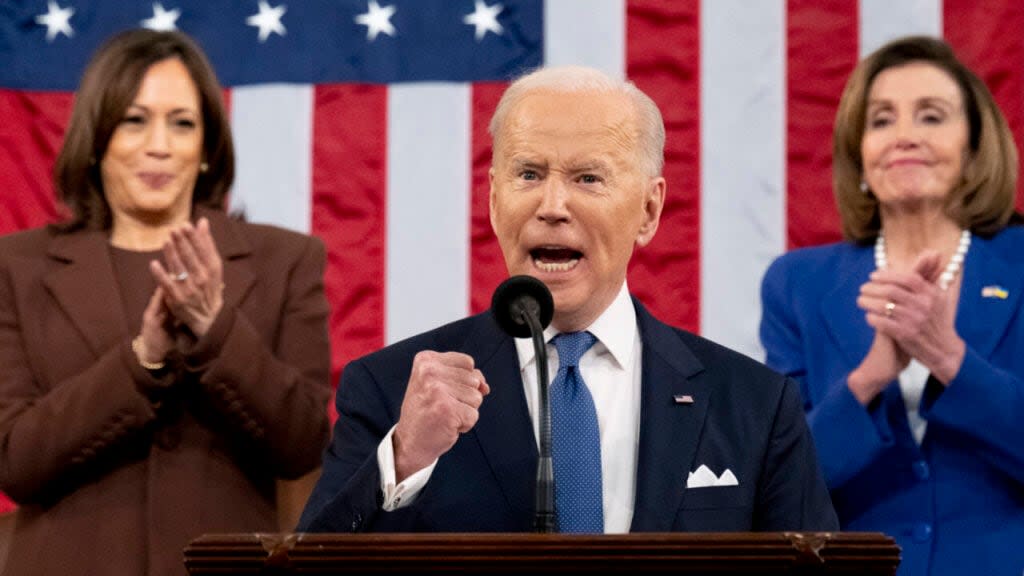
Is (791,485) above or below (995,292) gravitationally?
below

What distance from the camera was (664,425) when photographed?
211 cm

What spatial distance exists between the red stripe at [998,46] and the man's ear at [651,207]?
64.3 inches

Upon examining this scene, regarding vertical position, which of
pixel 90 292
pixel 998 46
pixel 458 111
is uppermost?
pixel 998 46

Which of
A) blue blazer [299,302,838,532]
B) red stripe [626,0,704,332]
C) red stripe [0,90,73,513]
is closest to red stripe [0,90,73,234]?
red stripe [0,90,73,513]

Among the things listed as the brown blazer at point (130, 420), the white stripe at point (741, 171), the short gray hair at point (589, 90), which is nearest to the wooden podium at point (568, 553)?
the short gray hair at point (589, 90)

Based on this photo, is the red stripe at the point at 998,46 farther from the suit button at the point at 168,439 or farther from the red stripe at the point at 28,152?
the red stripe at the point at 28,152

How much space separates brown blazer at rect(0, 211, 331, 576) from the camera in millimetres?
2779

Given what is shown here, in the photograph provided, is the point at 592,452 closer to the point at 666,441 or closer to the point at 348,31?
the point at 666,441

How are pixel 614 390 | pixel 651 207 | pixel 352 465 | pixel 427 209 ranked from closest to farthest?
pixel 352 465 → pixel 614 390 → pixel 651 207 → pixel 427 209

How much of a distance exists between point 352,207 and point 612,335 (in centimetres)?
174

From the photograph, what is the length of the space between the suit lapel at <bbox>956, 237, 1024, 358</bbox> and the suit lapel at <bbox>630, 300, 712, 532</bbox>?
38.4 inches

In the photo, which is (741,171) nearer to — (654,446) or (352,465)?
(654,446)

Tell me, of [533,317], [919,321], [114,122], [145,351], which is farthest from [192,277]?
[919,321]

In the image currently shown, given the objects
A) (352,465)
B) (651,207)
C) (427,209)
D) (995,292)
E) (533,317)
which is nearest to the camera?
(533,317)
